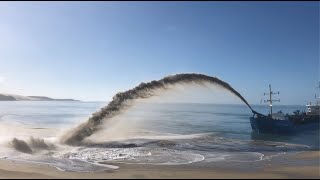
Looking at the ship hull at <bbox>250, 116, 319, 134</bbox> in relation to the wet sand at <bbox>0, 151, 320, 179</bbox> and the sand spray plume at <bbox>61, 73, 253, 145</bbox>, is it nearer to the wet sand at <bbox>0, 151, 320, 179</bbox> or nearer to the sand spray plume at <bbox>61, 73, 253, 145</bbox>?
the sand spray plume at <bbox>61, 73, 253, 145</bbox>

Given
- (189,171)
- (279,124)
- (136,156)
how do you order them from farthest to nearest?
1. (279,124)
2. (136,156)
3. (189,171)

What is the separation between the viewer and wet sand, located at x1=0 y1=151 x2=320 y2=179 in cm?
1498

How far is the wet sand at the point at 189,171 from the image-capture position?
15.0 metres

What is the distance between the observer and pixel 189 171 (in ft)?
53.7

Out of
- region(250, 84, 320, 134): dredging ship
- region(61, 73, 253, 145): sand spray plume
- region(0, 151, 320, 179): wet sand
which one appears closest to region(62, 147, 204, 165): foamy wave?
region(0, 151, 320, 179): wet sand

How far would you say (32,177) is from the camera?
46.5 feet

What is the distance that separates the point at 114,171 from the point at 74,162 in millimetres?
3192

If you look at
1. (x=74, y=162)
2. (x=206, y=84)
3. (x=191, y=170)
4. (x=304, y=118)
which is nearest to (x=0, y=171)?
(x=74, y=162)

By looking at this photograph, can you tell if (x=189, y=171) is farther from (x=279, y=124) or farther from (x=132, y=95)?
(x=279, y=124)

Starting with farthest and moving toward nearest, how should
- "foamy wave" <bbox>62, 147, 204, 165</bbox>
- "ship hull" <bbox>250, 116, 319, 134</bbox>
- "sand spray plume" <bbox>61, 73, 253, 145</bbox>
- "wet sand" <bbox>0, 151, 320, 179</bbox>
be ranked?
"ship hull" <bbox>250, 116, 319, 134</bbox> → "sand spray plume" <bbox>61, 73, 253, 145</bbox> → "foamy wave" <bbox>62, 147, 204, 165</bbox> → "wet sand" <bbox>0, 151, 320, 179</bbox>

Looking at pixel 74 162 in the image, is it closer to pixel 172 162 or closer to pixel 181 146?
pixel 172 162

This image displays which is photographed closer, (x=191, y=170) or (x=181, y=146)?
(x=191, y=170)

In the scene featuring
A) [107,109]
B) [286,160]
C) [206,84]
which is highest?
[206,84]

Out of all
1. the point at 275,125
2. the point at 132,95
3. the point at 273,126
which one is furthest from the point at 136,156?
the point at 275,125
